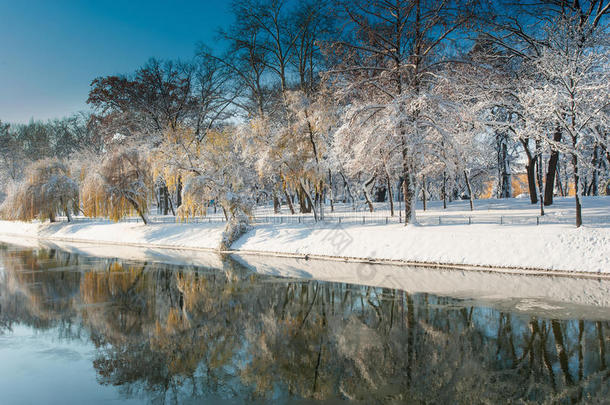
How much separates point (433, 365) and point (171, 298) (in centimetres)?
1077

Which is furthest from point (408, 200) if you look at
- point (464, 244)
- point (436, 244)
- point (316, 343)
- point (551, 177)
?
point (316, 343)

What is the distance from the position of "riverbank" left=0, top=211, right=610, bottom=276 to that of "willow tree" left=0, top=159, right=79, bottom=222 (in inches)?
613

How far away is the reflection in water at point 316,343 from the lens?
8.02 metres

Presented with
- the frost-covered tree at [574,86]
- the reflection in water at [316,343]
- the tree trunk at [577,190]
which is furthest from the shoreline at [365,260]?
the reflection in water at [316,343]

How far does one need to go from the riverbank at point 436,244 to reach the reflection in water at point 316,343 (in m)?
5.79

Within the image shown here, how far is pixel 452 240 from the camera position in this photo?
2084cm

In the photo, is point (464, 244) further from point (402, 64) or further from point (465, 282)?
point (402, 64)

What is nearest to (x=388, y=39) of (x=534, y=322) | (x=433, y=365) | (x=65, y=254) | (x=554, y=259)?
(x=554, y=259)

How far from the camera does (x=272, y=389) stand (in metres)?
8.11

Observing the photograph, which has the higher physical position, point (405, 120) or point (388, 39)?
point (388, 39)

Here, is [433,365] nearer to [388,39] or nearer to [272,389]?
[272,389]

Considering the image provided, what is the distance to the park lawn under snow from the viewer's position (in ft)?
58.7

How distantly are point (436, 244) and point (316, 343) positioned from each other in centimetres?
1232

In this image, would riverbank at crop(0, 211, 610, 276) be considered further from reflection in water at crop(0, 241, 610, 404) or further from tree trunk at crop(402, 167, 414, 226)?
reflection in water at crop(0, 241, 610, 404)
